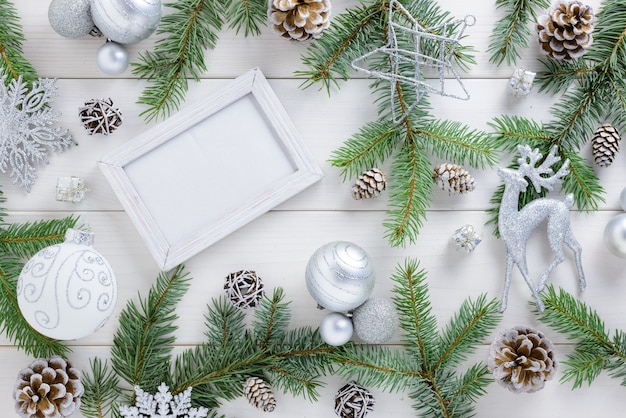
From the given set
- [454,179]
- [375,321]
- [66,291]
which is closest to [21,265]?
[66,291]

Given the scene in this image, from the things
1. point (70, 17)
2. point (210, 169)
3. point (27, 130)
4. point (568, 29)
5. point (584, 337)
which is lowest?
point (584, 337)

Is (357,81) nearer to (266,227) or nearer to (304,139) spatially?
(304,139)

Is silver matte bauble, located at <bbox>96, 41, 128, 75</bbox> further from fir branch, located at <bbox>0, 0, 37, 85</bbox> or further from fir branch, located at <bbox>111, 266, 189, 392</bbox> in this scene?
fir branch, located at <bbox>111, 266, 189, 392</bbox>

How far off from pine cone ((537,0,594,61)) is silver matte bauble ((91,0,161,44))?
0.63 metres

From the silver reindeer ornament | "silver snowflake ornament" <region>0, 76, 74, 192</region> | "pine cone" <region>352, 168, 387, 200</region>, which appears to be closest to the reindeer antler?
the silver reindeer ornament

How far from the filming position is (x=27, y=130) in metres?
0.99

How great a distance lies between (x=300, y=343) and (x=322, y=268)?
0.54ft

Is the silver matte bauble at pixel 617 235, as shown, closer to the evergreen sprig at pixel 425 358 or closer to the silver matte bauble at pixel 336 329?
the evergreen sprig at pixel 425 358

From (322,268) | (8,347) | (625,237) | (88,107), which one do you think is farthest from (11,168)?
(625,237)

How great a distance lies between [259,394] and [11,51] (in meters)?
0.70

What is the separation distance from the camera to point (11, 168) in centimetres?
102

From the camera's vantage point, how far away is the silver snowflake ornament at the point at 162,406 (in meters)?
0.96

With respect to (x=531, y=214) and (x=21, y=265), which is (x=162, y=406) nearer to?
(x=21, y=265)

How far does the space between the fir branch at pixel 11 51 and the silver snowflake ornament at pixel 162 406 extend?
0.55 m
